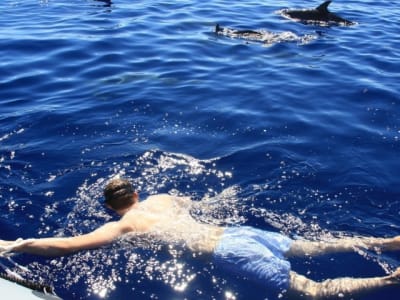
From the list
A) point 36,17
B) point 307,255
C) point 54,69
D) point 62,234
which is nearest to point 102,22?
point 36,17

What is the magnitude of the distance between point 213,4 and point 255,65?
785 centimetres

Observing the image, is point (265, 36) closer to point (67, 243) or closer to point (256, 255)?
point (256, 255)

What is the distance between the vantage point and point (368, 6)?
18969 millimetres

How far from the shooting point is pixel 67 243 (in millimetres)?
5551

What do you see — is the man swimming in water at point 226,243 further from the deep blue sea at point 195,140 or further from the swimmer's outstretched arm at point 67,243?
the deep blue sea at point 195,140

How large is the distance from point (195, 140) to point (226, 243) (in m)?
3.25

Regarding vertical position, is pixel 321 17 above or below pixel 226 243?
above

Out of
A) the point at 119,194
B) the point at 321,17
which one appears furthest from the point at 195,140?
the point at 321,17

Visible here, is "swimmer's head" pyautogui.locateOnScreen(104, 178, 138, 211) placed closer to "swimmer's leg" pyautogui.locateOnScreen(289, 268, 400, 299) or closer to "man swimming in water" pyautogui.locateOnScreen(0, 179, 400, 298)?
"man swimming in water" pyautogui.locateOnScreen(0, 179, 400, 298)

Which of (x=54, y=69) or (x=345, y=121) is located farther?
(x=54, y=69)

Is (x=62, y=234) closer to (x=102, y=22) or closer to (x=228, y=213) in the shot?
(x=228, y=213)

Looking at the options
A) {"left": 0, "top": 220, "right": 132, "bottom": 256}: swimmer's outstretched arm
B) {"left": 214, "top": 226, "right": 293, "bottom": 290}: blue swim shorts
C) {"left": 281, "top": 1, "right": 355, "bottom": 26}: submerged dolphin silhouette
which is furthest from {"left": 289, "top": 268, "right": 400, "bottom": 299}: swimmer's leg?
{"left": 281, "top": 1, "right": 355, "bottom": 26}: submerged dolphin silhouette

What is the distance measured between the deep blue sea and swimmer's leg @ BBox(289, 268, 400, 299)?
157 mm

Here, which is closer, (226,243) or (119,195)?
(226,243)
